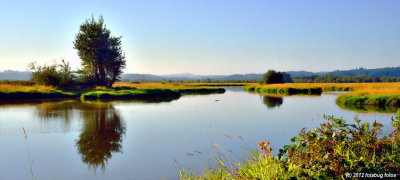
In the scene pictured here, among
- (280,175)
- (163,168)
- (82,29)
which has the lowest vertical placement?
(163,168)

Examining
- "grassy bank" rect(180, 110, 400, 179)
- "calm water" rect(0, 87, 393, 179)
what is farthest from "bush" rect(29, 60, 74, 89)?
"grassy bank" rect(180, 110, 400, 179)

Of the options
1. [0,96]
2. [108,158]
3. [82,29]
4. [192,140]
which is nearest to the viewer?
[108,158]

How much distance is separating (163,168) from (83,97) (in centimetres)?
2770

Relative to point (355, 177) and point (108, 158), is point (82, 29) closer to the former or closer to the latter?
point (108, 158)

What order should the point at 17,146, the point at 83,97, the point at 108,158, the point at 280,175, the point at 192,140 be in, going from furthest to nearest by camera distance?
1. the point at 83,97
2. the point at 192,140
3. the point at 17,146
4. the point at 108,158
5. the point at 280,175

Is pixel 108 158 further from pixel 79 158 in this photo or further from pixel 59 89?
pixel 59 89

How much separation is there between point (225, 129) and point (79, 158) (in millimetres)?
7166

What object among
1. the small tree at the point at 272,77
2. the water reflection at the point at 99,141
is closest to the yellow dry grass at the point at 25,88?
the water reflection at the point at 99,141

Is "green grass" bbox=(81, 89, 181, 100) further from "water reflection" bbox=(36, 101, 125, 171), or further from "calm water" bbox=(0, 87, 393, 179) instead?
"water reflection" bbox=(36, 101, 125, 171)

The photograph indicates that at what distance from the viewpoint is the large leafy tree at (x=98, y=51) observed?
41.0 metres

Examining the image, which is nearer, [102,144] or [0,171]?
[0,171]

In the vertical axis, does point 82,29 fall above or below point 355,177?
above

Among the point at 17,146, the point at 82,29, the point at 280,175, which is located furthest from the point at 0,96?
the point at 280,175

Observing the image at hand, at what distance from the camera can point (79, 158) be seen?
8.99 metres
